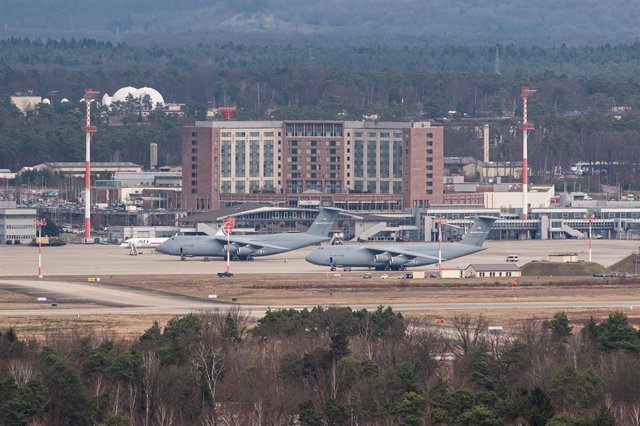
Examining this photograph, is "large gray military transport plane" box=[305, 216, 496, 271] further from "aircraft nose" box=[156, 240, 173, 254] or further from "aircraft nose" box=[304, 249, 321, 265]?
"aircraft nose" box=[156, 240, 173, 254]

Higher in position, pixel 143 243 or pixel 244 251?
pixel 244 251

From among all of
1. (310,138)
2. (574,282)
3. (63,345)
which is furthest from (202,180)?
(63,345)

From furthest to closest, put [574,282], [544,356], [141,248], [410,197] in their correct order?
[410,197] < [141,248] < [574,282] < [544,356]

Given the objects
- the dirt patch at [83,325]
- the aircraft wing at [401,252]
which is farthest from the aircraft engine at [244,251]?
the dirt patch at [83,325]

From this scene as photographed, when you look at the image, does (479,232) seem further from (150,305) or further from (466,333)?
(466,333)

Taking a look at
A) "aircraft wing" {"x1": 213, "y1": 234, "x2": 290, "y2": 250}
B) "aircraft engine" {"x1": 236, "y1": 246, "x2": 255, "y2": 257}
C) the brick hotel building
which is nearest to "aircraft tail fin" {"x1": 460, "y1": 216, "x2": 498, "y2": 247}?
"aircraft wing" {"x1": 213, "y1": 234, "x2": 290, "y2": 250}

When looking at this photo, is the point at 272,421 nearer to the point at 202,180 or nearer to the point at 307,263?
the point at 307,263

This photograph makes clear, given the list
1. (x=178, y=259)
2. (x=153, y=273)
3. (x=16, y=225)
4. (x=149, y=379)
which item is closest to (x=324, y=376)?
(x=149, y=379)
